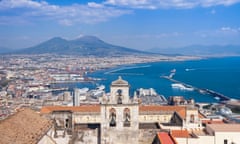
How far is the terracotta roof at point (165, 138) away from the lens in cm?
2009

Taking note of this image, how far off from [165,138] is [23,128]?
7766 millimetres

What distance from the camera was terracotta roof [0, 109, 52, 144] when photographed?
1574 centimetres

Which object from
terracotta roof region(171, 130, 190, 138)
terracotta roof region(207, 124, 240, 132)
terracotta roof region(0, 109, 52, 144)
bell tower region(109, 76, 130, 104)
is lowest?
terracotta roof region(171, 130, 190, 138)

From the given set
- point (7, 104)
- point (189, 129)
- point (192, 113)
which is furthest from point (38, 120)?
point (7, 104)

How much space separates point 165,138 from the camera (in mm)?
21203

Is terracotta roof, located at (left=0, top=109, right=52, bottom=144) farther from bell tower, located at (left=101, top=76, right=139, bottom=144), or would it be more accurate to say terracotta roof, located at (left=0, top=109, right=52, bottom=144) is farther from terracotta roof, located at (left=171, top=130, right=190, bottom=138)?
terracotta roof, located at (left=171, top=130, right=190, bottom=138)

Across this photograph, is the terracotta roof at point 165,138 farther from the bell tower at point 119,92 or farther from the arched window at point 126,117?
the bell tower at point 119,92

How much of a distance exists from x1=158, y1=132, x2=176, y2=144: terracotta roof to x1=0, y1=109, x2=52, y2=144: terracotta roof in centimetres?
607

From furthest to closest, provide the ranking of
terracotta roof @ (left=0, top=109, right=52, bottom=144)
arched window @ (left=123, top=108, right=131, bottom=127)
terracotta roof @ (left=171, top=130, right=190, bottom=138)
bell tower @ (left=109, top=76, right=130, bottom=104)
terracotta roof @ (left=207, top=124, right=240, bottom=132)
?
arched window @ (left=123, top=108, right=131, bottom=127) < bell tower @ (left=109, top=76, right=130, bottom=104) < terracotta roof @ (left=207, top=124, right=240, bottom=132) < terracotta roof @ (left=171, top=130, right=190, bottom=138) < terracotta roof @ (left=0, top=109, right=52, bottom=144)

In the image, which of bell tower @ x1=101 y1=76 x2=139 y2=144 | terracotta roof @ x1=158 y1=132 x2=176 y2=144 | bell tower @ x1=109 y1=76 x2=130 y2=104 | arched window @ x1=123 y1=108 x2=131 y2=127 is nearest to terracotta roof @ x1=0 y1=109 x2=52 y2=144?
bell tower @ x1=101 y1=76 x2=139 y2=144

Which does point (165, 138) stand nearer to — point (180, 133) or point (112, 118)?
point (180, 133)

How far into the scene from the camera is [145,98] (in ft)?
240

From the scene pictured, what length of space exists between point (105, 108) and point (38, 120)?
484cm

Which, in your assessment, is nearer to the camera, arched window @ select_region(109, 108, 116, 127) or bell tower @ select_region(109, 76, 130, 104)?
bell tower @ select_region(109, 76, 130, 104)
